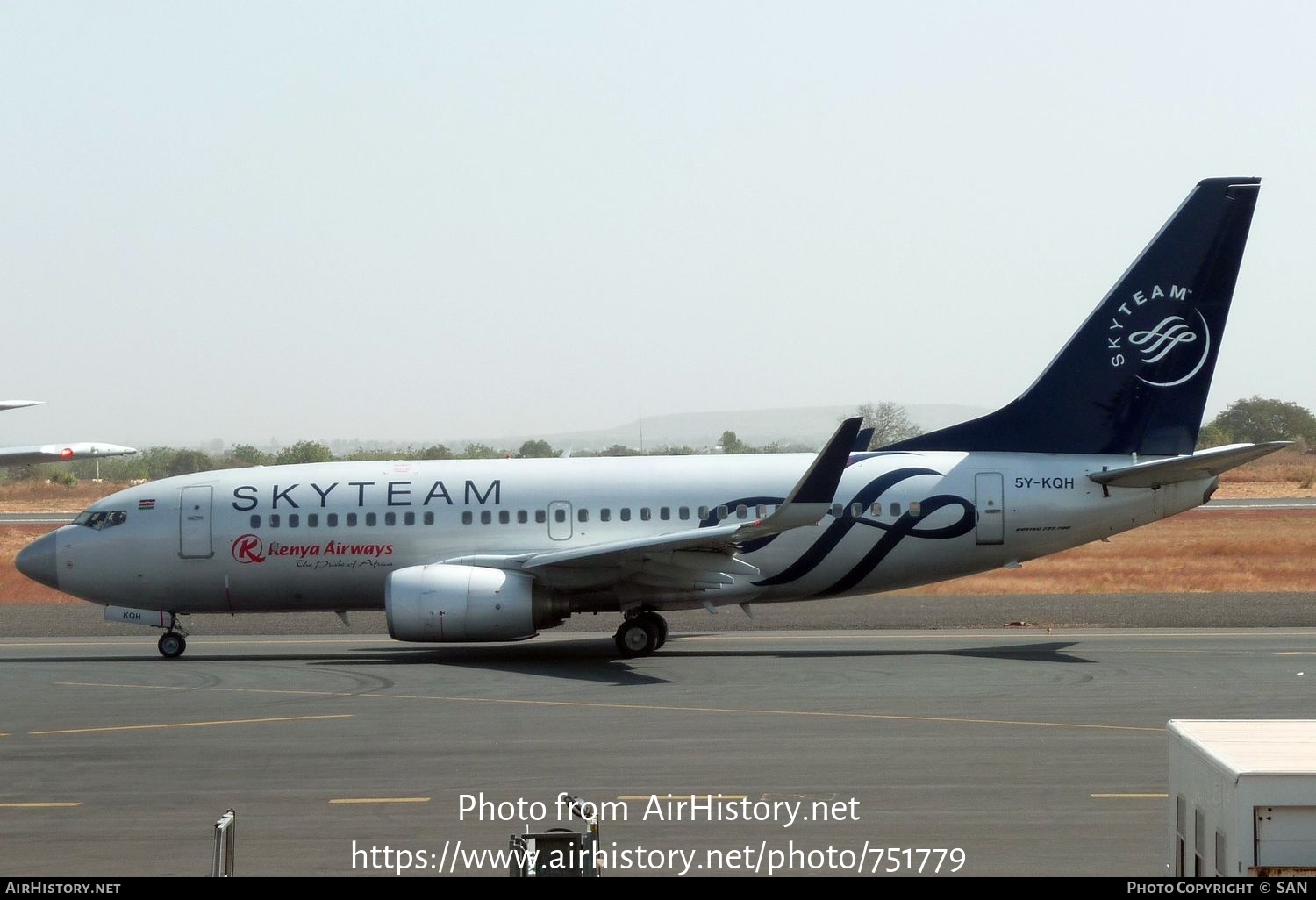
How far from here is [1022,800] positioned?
1201cm

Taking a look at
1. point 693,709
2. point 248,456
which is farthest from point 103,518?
point 248,456

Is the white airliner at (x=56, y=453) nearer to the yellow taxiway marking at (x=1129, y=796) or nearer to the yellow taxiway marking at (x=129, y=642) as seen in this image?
the yellow taxiway marking at (x=129, y=642)

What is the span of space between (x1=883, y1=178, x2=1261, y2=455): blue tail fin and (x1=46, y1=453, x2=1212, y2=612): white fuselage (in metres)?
0.48

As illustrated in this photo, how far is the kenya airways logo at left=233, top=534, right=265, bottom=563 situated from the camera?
971 inches

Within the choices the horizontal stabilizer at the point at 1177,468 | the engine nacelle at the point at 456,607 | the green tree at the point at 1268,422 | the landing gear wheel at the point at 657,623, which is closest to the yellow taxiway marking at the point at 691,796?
the engine nacelle at the point at 456,607

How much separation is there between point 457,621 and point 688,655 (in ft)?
13.5

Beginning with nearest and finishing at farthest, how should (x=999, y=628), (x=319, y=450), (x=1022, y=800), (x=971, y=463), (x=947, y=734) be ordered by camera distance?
1. (x=1022, y=800)
2. (x=947, y=734)
3. (x=971, y=463)
4. (x=999, y=628)
5. (x=319, y=450)

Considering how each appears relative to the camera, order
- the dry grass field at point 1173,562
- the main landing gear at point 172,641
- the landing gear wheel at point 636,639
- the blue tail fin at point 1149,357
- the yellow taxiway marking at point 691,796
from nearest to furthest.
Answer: the yellow taxiway marking at point 691,796 < the landing gear wheel at point 636,639 < the blue tail fin at point 1149,357 < the main landing gear at point 172,641 < the dry grass field at point 1173,562

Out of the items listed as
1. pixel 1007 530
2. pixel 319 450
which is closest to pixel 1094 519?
pixel 1007 530

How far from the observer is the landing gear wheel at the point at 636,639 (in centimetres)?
2361

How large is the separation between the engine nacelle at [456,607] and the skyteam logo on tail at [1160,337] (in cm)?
1148

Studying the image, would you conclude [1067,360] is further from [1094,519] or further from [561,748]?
[561,748]

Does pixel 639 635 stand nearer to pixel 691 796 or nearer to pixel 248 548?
pixel 248 548

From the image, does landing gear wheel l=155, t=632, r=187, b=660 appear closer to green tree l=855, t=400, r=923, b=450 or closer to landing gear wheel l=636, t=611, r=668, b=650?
landing gear wheel l=636, t=611, r=668, b=650
